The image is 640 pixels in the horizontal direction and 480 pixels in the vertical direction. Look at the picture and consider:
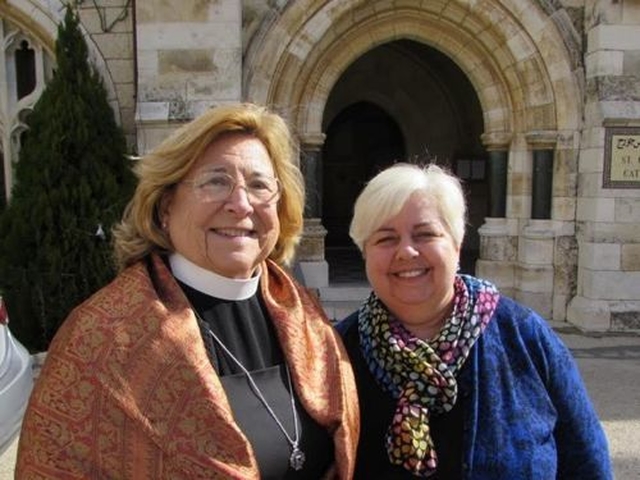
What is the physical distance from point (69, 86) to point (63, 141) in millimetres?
509

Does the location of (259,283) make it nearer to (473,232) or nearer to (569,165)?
(569,165)

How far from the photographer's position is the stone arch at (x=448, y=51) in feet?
18.4

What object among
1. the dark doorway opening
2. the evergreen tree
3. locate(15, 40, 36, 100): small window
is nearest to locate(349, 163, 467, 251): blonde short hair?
the evergreen tree

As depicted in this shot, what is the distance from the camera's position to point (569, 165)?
5988 mm

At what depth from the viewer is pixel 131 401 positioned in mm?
1213

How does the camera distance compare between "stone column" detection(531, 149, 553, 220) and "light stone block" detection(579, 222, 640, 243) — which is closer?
"light stone block" detection(579, 222, 640, 243)

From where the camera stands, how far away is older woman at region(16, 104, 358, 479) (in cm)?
120

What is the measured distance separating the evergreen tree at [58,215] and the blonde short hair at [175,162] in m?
3.50

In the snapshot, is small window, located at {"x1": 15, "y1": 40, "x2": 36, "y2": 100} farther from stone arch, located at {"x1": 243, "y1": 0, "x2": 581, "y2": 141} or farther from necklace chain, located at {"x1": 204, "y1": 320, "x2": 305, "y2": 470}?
necklace chain, located at {"x1": 204, "y1": 320, "x2": 305, "y2": 470}

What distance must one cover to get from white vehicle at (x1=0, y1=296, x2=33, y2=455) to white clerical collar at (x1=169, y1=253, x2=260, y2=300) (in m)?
1.48

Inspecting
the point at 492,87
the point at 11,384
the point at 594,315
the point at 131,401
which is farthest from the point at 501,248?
the point at 131,401

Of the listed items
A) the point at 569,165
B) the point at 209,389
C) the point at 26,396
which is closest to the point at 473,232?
the point at 569,165

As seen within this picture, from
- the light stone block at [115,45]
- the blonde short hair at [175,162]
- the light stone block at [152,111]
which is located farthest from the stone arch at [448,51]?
the blonde short hair at [175,162]

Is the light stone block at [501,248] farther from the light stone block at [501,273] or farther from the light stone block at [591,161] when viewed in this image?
the light stone block at [591,161]
